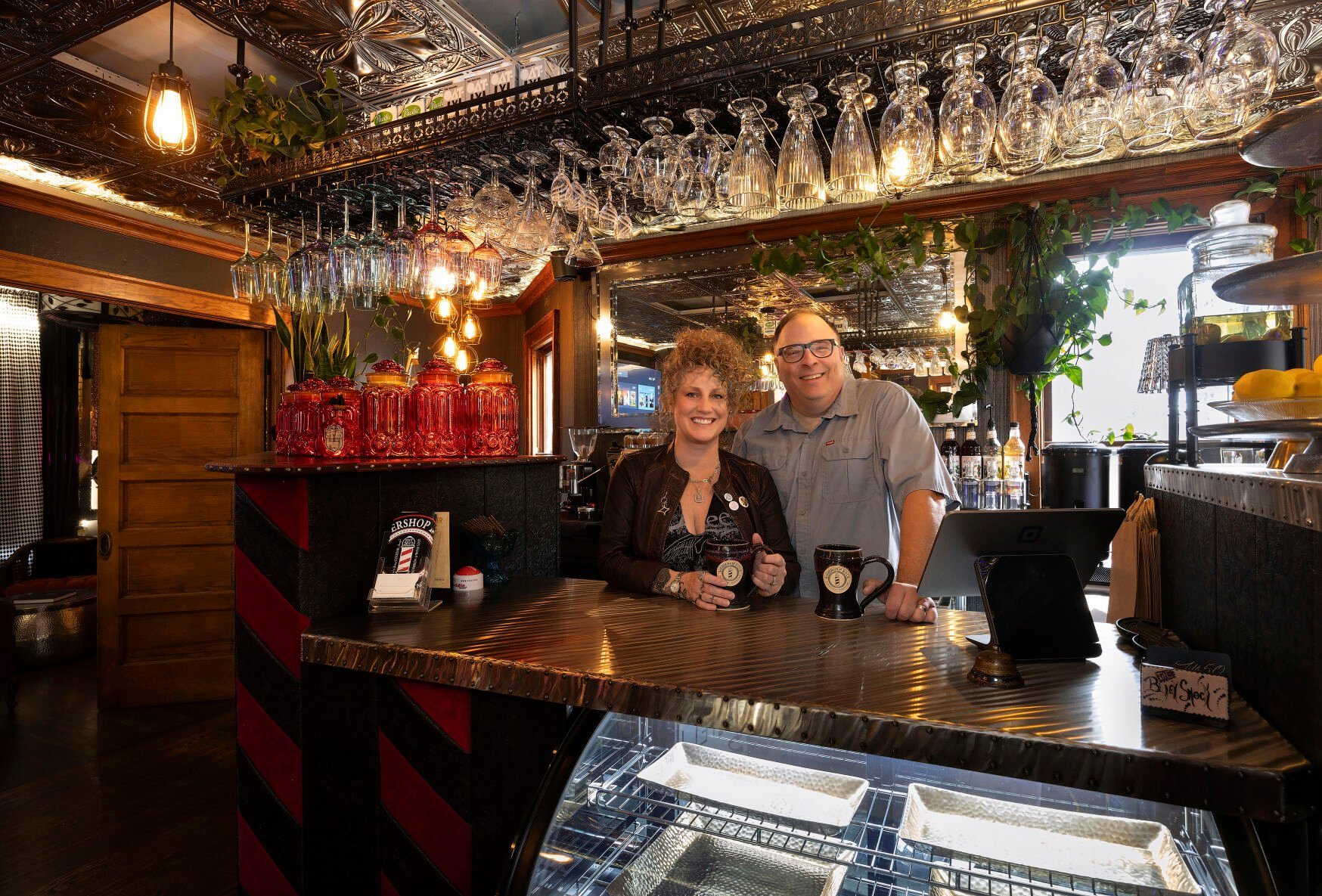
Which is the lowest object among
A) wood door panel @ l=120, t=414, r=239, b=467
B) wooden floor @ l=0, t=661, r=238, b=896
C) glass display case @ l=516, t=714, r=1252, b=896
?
wooden floor @ l=0, t=661, r=238, b=896

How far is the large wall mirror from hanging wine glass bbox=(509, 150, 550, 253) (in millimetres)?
1630

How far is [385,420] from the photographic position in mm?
2379

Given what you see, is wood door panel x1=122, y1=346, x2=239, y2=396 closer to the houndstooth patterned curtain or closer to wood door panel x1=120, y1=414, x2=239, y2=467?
wood door panel x1=120, y1=414, x2=239, y2=467

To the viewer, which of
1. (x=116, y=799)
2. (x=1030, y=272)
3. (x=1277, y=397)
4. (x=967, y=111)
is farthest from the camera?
(x=1030, y=272)

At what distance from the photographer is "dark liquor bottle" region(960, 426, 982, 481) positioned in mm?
3777

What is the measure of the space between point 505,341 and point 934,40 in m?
7.24

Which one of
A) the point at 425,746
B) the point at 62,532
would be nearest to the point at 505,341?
the point at 62,532

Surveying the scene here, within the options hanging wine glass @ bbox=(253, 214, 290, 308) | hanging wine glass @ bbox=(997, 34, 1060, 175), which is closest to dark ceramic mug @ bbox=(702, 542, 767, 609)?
hanging wine glass @ bbox=(997, 34, 1060, 175)

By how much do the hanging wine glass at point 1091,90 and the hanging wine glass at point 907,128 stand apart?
37cm

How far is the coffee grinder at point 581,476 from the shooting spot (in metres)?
4.49

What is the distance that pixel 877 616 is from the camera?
181 cm

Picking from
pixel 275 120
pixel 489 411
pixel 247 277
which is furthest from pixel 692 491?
pixel 275 120

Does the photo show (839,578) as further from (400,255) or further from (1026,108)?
(400,255)

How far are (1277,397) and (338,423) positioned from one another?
7.72ft
